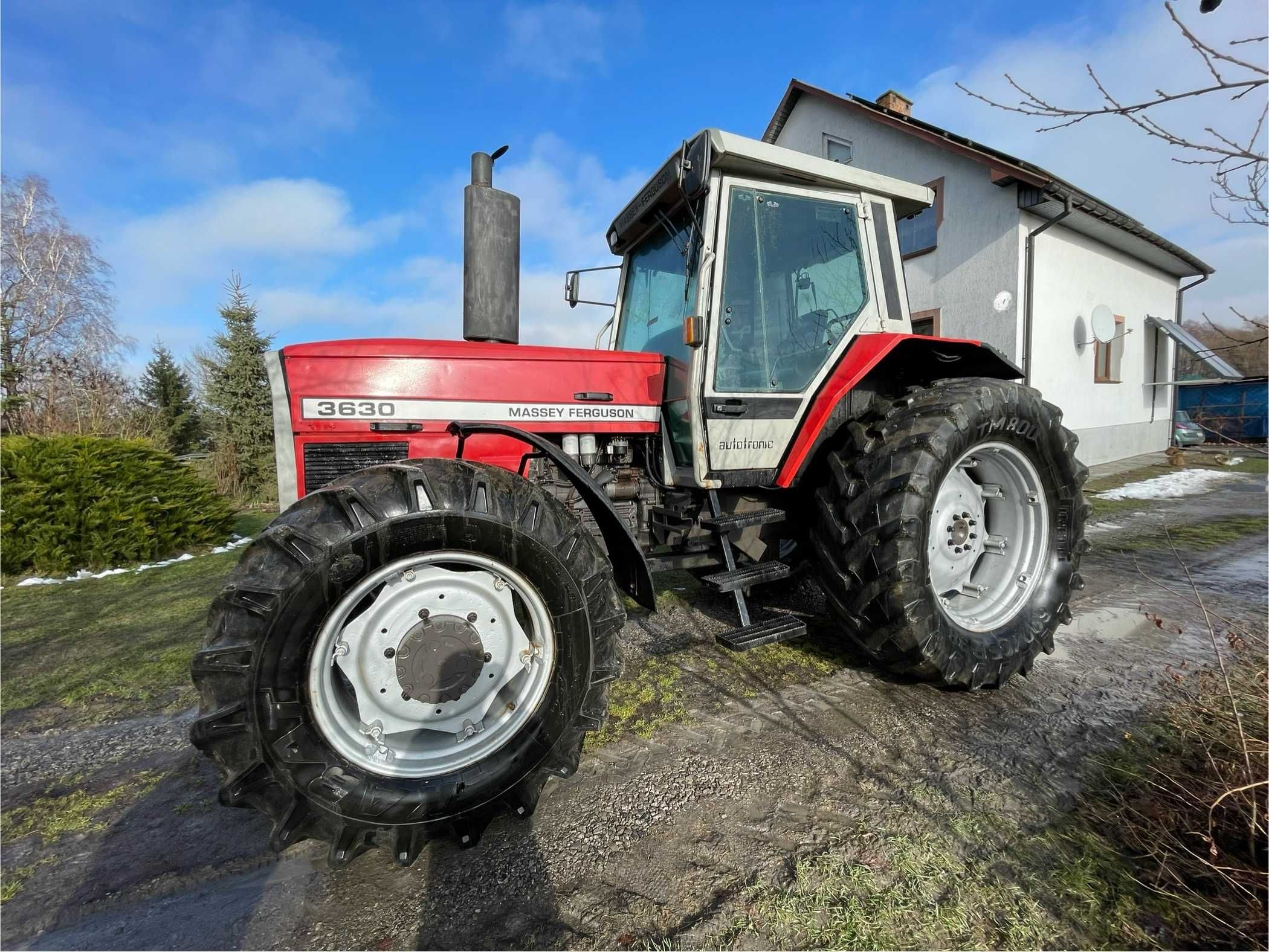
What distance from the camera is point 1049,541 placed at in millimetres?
2809

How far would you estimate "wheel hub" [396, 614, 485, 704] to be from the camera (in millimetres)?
1685

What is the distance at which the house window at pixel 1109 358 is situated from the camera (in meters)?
10.7

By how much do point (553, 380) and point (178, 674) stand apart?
2.43 metres

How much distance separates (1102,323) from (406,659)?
1224 centimetres

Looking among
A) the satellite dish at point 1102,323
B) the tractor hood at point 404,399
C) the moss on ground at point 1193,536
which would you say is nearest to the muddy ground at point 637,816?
the tractor hood at point 404,399

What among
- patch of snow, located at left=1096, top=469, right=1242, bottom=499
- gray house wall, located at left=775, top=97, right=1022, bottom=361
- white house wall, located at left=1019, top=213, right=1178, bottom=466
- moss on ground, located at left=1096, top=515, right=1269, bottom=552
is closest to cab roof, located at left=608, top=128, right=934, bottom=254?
moss on ground, located at left=1096, top=515, right=1269, bottom=552

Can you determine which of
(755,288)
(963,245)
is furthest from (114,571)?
(963,245)

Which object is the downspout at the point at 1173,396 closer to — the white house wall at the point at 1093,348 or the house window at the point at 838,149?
the white house wall at the point at 1093,348

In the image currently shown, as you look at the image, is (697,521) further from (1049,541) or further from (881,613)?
(1049,541)

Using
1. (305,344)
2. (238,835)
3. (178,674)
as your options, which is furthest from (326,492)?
(178,674)

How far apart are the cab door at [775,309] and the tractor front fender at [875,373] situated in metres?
0.09

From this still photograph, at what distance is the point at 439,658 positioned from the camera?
5.61 ft

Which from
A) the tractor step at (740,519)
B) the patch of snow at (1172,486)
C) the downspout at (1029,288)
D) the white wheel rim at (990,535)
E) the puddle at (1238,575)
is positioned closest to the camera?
the tractor step at (740,519)

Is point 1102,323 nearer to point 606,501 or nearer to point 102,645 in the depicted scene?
point 606,501
